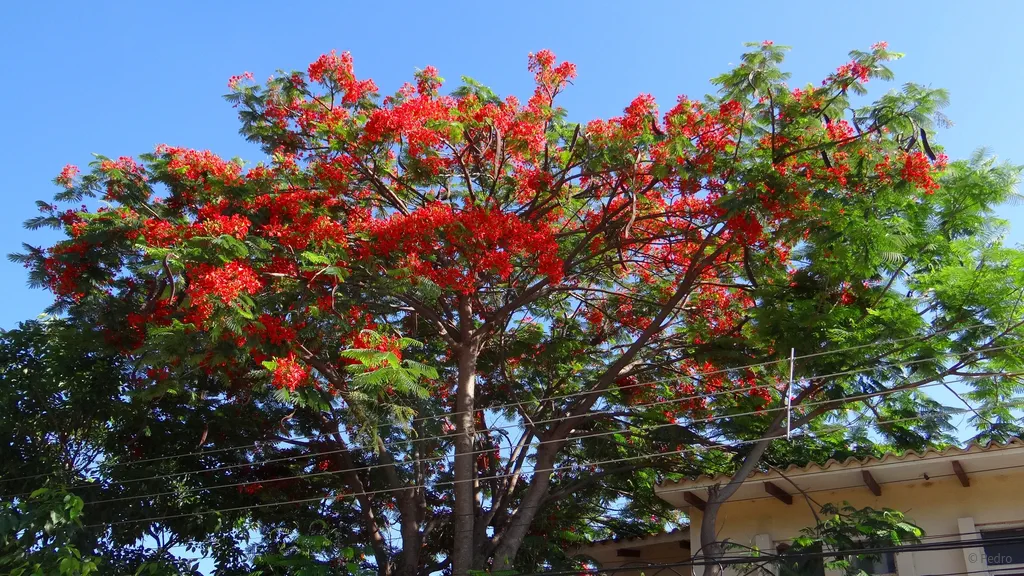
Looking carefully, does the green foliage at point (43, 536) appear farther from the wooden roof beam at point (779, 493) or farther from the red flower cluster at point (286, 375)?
the wooden roof beam at point (779, 493)

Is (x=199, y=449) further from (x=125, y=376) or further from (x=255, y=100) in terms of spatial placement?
(x=255, y=100)

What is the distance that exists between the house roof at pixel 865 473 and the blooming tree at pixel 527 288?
0.50 meters

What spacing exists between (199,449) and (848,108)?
8.68 m

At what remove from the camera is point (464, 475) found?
34.6ft

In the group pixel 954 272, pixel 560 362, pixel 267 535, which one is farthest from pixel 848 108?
pixel 267 535

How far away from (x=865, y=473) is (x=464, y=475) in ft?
13.9

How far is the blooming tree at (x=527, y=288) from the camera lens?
926 cm

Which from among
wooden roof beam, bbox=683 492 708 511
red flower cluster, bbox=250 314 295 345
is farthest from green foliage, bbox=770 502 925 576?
red flower cluster, bbox=250 314 295 345

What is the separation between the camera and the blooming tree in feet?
30.4

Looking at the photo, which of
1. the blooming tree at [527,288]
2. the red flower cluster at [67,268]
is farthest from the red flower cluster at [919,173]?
the red flower cluster at [67,268]

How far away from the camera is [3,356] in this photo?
1165 cm

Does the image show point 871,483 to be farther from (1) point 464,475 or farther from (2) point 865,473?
(1) point 464,475

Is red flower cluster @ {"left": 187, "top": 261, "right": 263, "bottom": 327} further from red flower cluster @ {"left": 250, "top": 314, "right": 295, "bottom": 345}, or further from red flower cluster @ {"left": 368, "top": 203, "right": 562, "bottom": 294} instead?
red flower cluster @ {"left": 368, "top": 203, "right": 562, "bottom": 294}

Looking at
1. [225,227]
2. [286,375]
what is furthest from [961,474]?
[225,227]
